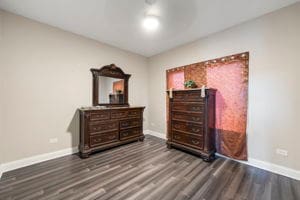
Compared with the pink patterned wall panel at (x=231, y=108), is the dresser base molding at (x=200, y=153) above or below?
below

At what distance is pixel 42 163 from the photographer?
264 centimetres

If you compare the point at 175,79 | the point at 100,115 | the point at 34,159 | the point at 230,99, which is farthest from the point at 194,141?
the point at 34,159

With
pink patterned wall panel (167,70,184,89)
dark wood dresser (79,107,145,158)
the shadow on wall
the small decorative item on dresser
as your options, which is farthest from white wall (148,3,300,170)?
the shadow on wall

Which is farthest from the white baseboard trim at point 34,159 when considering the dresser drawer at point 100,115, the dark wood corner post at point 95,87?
the dark wood corner post at point 95,87

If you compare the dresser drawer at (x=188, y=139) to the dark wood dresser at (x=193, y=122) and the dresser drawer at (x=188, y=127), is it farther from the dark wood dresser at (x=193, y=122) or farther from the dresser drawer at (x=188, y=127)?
the dresser drawer at (x=188, y=127)

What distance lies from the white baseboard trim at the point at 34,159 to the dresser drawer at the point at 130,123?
3.88 feet

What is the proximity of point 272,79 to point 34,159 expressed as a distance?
4.59 metres

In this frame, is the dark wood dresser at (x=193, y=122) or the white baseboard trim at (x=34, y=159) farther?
the dark wood dresser at (x=193, y=122)

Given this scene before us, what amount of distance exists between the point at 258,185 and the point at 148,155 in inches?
75.5

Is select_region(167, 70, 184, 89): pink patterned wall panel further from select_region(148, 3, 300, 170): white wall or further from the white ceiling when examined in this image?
Result: select_region(148, 3, 300, 170): white wall

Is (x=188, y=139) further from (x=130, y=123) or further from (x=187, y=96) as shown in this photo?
(x=130, y=123)

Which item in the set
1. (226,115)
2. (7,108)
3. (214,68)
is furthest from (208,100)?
(7,108)

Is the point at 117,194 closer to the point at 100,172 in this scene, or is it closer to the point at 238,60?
the point at 100,172

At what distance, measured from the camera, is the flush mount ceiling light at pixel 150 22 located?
2516 mm
